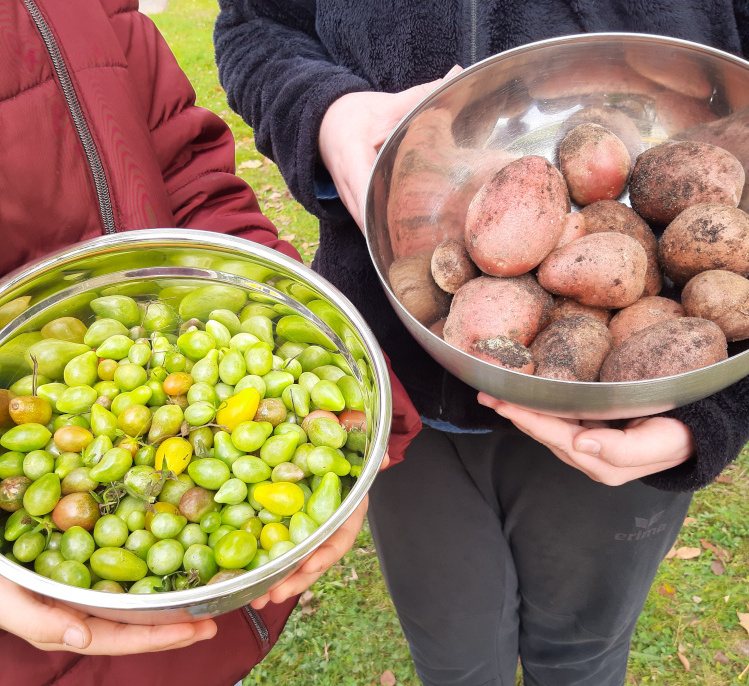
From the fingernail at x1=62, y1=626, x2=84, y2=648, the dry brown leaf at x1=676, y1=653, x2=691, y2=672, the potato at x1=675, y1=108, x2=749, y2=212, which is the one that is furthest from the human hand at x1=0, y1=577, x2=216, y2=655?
the dry brown leaf at x1=676, y1=653, x2=691, y2=672

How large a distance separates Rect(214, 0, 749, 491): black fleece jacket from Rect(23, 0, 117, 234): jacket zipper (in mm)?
360

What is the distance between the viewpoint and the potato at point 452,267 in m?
1.07

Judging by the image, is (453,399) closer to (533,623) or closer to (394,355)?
(394,355)

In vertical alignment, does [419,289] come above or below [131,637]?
above

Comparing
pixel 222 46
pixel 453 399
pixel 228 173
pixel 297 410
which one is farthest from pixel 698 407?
pixel 222 46

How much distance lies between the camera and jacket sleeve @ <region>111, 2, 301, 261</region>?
1.22 m

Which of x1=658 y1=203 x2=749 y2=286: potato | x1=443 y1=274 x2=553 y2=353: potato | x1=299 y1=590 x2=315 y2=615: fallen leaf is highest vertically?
x1=658 y1=203 x2=749 y2=286: potato

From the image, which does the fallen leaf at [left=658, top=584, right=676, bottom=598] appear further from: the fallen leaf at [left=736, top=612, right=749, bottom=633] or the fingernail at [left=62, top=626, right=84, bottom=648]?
the fingernail at [left=62, top=626, right=84, bottom=648]

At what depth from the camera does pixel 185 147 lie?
1.31 meters

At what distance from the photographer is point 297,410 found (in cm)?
101

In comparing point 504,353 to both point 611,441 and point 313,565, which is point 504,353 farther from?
point 313,565

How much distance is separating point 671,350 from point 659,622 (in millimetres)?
1671

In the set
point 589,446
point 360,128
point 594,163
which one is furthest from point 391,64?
point 589,446

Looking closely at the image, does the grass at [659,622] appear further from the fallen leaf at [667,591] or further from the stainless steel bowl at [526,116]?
the stainless steel bowl at [526,116]
